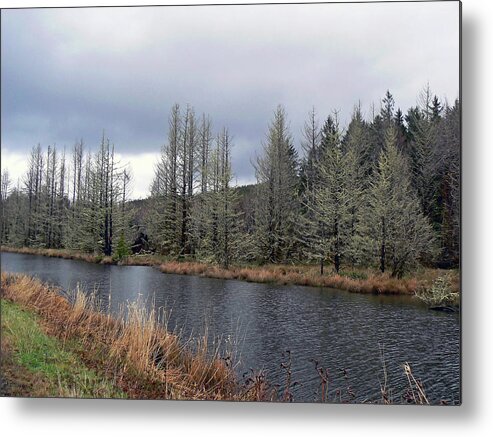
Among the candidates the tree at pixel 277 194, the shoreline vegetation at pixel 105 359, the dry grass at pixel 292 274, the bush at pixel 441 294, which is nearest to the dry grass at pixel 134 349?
the shoreline vegetation at pixel 105 359

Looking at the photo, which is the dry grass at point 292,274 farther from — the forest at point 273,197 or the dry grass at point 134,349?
the dry grass at point 134,349

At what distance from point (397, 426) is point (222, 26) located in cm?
327

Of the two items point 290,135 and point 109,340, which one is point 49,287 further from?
point 290,135

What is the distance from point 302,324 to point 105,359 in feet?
5.08

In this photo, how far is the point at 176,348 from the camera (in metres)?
4.25

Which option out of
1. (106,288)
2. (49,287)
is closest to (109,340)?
(106,288)

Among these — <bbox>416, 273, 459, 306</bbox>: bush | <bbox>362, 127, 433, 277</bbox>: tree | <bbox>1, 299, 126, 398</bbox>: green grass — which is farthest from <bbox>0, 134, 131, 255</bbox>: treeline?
<bbox>416, 273, 459, 306</bbox>: bush

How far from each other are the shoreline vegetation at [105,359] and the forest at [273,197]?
1.65ft

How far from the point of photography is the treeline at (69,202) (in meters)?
4.37

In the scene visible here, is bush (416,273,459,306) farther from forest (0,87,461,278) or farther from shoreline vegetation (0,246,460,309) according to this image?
forest (0,87,461,278)

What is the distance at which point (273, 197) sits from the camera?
4.50 meters

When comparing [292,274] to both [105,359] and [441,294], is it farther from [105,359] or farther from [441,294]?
[105,359]

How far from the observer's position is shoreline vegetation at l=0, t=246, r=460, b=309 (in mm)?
3959

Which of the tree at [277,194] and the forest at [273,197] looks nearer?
the forest at [273,197]
